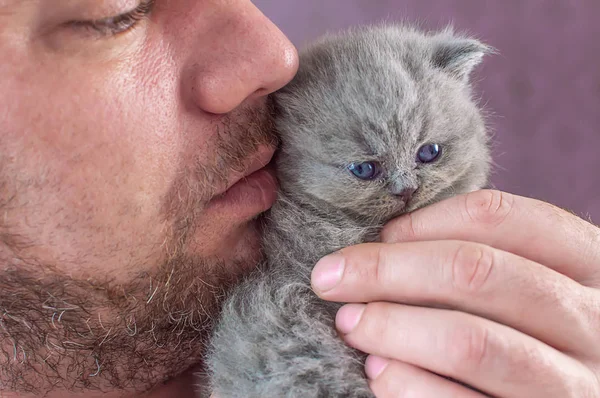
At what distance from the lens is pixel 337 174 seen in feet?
3.36

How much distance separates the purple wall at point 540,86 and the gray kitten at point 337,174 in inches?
42.1

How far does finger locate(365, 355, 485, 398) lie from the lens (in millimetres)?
855

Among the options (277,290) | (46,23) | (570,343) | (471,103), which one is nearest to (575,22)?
(471,103)

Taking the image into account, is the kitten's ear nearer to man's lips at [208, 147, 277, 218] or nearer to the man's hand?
the man's hand

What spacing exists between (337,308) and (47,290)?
49 cm

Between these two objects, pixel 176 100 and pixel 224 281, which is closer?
pixel 176 100

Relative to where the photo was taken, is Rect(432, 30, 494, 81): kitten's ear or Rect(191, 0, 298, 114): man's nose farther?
Rect(432, 30, 494, 81): kitten's ear

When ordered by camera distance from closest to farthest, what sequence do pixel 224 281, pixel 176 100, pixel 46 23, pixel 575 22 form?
pixel 46 23
pixel 176 100
pixel 224 281
pixel 575 22

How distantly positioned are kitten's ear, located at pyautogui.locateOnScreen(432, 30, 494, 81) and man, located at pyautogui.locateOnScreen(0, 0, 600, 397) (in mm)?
277

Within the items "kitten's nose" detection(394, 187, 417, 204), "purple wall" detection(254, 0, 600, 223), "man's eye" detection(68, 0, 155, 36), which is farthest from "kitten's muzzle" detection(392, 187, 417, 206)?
"purple wall" detection(254, 0, 600, 223)

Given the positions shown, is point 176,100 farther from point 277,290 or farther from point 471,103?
point 471,103

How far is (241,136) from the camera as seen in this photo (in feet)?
3.33

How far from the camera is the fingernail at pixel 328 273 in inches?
37.0

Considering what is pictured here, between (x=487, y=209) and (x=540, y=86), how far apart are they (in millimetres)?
1336
